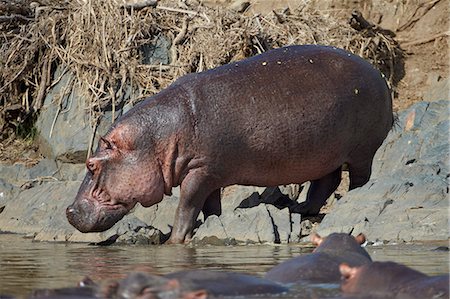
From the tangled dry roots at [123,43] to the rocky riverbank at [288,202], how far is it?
1.09 meters

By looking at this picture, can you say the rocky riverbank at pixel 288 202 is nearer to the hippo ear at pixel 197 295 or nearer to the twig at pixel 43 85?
the twig at pixel 43 85

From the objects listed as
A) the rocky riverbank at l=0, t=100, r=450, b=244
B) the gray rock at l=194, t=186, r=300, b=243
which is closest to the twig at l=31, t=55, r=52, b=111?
the rocky riverbank at l=0, t=100, r=450, b=244

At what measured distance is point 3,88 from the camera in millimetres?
11336

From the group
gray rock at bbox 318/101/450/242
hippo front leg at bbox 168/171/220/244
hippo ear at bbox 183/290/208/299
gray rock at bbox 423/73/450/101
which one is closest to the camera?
hippo ear at bbox 183/290/208/299

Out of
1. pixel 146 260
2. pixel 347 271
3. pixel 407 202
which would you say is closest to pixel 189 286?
pixel 347 271

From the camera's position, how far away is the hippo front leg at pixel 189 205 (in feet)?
24.9

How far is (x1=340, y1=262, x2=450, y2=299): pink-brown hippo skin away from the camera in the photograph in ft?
11.8

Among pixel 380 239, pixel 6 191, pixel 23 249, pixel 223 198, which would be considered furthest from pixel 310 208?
pixel 6 191

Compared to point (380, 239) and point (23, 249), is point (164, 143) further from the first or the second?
point (380, 239)

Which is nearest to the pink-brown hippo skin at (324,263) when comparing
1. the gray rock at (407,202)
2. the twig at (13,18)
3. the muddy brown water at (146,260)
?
the muddy brown water at (146,260)

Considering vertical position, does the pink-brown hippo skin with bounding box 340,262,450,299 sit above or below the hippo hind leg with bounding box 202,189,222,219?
above

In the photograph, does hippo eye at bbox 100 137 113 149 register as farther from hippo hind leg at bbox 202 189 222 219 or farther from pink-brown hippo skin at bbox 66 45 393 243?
hippo hind leg at bbox 202 189 222 219

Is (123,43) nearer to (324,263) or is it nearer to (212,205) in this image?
(212,205)

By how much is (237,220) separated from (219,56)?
3530 mm
